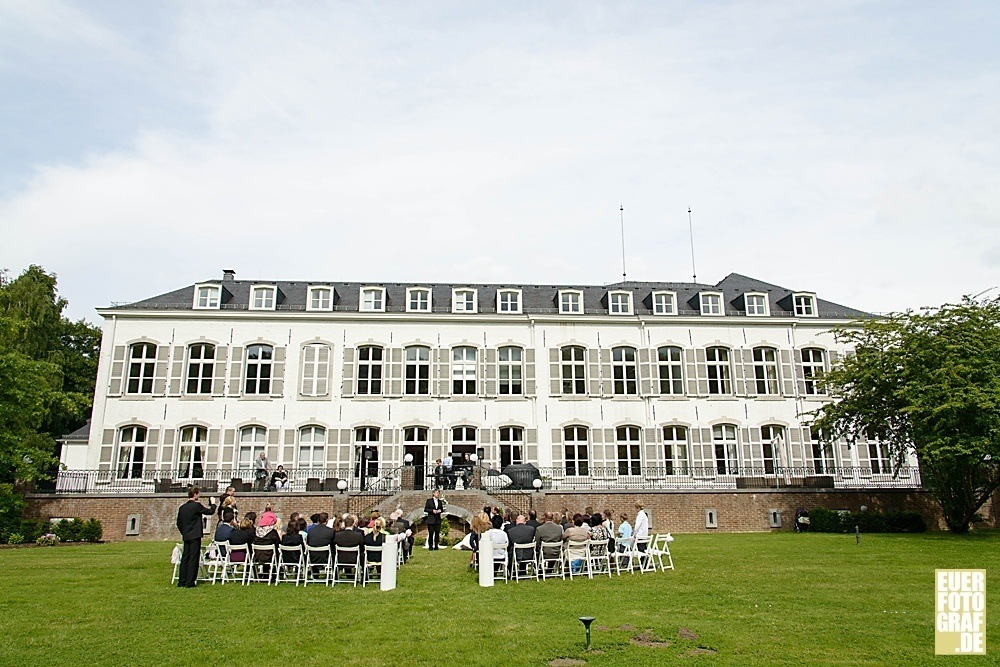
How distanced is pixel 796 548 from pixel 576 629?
12.3m

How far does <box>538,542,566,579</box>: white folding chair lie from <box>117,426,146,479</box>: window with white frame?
2201 centimetres

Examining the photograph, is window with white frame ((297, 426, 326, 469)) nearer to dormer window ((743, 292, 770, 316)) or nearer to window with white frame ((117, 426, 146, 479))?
window with white frame ((117, 426, 146, 479))

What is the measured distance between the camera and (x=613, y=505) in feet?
91.7

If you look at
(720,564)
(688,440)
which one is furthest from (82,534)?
(688,440)

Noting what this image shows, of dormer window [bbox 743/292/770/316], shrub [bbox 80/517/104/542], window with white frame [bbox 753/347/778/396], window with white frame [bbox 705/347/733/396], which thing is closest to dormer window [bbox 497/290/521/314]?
window with white frame [bbox 705/347/733/396]

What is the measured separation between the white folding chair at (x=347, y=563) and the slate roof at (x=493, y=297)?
65.2 feet

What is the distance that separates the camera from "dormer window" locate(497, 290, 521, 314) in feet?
111

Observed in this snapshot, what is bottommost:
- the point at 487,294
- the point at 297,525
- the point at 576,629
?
the point at 576,629

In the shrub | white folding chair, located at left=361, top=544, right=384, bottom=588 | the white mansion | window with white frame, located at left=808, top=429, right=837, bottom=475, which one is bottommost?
white folding chair, located at left=361, top=544, right=384, bottom=588

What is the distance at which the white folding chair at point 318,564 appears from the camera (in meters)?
13.6

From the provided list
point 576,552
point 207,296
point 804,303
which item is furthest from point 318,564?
point 804,303

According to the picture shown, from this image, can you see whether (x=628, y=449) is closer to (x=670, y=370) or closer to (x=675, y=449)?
(x=675, y=449)

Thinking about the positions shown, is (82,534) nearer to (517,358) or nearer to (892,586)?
(517,358)

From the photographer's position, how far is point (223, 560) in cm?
1358
